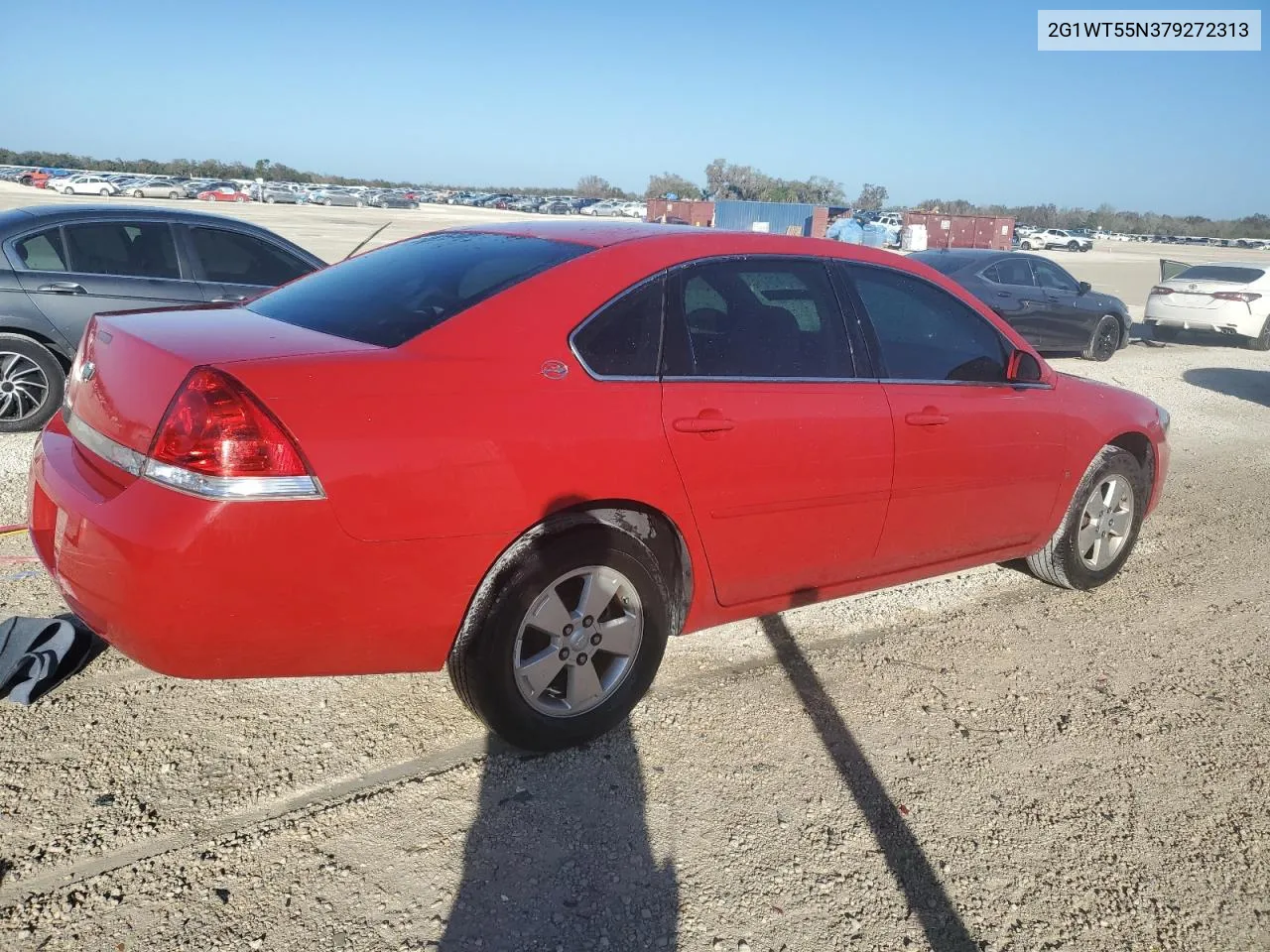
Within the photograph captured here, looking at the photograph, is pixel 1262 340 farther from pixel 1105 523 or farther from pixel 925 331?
pixel 925 331

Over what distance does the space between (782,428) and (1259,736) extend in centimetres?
213

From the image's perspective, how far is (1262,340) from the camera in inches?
636

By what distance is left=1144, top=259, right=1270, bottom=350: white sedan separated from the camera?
1552cm

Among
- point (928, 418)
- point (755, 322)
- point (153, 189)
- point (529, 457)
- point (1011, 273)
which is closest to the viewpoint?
point (529, 457)

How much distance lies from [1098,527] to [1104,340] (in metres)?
10.3

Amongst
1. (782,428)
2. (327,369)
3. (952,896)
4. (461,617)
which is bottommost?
(952,896)

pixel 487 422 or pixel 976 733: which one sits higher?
pixel 487 422

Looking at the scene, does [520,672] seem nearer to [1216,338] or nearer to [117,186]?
[1216,338]

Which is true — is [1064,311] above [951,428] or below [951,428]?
above

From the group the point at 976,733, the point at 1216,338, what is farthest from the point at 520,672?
the point at 1216,338

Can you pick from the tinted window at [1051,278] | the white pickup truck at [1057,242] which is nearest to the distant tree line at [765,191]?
the white pickup truck at [1057,242]

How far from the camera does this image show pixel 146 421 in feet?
8.38

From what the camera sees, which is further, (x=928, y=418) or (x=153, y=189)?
(x=153, y=189)

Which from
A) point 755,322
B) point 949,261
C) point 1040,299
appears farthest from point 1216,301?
point 755,322
